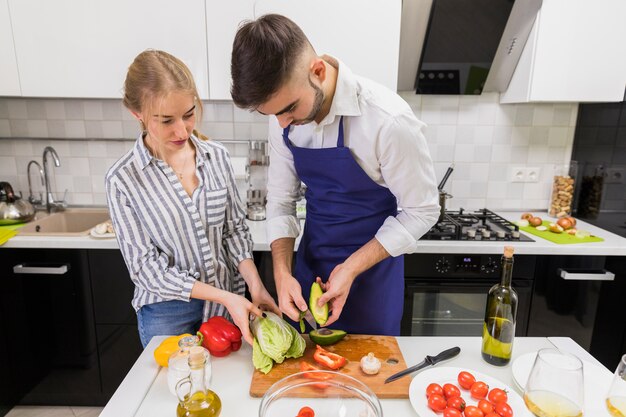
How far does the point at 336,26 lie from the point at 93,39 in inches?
41.7

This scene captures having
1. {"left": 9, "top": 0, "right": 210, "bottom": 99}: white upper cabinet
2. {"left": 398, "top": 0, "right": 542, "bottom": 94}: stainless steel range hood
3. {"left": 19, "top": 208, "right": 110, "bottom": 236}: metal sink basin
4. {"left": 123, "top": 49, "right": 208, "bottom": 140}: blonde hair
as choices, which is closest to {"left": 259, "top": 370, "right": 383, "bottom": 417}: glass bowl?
{"left": 123, "top": 49, "right": 208, "bottom": 140}: blonde hair

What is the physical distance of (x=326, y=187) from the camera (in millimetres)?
1318

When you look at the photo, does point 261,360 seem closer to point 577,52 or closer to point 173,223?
point 173,223

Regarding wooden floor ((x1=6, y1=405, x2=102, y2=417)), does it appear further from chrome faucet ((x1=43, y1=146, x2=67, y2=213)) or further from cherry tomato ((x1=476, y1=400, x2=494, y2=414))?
cherry tomato ((x1=476, y1=400, x2=494, y2=414))

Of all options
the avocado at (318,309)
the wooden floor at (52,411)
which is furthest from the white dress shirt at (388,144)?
the wooden floor at (52,411)

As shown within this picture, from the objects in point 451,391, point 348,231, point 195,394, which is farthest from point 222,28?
point 451,391

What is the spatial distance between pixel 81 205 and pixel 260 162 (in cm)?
105

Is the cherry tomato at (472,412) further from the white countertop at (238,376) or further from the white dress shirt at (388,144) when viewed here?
the white dress shirt at (388,144)

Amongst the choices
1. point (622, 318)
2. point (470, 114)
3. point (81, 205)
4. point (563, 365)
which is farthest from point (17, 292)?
point (622, 318)

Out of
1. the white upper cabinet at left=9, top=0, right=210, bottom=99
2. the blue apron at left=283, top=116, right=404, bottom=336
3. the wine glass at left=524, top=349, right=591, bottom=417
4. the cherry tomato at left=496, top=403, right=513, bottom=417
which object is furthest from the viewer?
the white upper cabinet at left=9, top=0, right=210, bottom=99

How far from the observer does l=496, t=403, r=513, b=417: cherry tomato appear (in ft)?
2.70

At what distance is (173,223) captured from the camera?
127 centimetres

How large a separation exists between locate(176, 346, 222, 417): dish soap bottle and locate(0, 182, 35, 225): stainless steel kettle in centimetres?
182

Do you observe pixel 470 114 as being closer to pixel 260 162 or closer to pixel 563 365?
pixel 260 162
